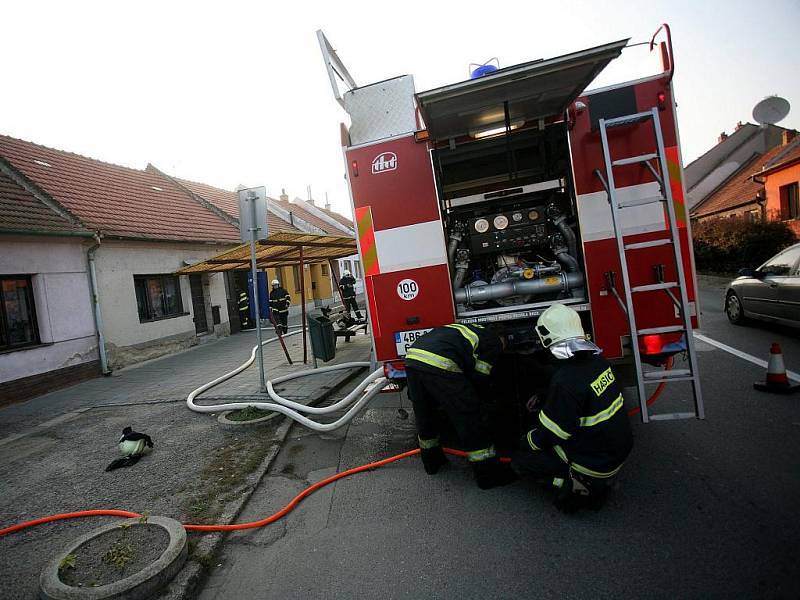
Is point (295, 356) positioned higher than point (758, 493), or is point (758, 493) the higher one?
point (295, 356)

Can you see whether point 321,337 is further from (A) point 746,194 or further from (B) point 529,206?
(A) point 746,194

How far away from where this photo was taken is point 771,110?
662 inches

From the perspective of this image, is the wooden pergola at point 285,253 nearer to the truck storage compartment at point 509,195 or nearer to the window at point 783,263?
the truck storage compartment at point 509,195

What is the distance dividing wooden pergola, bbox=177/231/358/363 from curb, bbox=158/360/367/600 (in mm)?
2994

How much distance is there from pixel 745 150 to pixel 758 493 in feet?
121

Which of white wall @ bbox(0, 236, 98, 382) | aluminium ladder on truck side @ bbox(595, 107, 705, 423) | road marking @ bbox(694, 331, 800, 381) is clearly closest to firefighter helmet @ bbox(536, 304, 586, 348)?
aluminium ladder on truck side @ bbox(595, 107, 705, 423)

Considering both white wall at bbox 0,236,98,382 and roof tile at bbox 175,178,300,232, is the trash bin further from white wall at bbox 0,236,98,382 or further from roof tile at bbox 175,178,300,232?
roof tile at bbox 175,178,300,232

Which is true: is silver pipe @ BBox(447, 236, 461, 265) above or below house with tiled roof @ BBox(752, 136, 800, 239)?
below

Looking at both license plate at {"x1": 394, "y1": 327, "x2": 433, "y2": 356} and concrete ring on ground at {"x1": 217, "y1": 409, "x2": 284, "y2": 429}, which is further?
concrete ring on ground at {"x1": 217, "y1": 409, "x2": 284, "y2": 429}

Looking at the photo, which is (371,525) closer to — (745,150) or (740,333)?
(740,333)

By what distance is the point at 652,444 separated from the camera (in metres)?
3.87

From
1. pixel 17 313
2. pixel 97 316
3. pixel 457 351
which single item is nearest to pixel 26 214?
pixel 17 313

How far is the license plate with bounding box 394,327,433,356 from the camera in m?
3.99

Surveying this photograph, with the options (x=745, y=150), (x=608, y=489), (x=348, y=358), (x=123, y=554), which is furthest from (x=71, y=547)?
(x=745, y=150)
